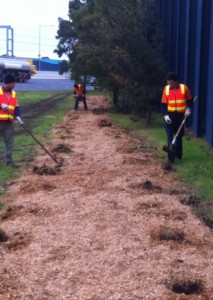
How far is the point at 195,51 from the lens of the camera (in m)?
21.3

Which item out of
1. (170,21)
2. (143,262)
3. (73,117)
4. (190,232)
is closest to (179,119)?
(190,232)

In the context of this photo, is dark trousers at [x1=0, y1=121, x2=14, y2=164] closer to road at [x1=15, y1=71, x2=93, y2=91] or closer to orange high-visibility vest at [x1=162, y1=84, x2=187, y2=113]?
orange high-visibility vest at [x1=162, y1=84, x2=187, y2=113]

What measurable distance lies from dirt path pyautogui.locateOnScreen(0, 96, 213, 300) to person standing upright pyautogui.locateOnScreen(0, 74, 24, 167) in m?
0.90

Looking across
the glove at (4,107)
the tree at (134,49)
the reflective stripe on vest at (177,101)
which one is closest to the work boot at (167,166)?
the reflective stripe on vest at (177,101)

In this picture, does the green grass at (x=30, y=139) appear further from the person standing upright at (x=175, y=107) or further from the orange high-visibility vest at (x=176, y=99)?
the orange high-visibility vest at (x=176, y=99)

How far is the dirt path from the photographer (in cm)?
668

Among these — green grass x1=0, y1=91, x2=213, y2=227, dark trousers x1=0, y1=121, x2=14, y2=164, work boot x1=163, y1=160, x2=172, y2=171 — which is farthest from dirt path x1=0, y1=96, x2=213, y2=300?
dark trousers x1=0, y1=121, x2=14, y2=164

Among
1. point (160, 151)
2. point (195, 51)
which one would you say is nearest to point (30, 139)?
point (160, 151)

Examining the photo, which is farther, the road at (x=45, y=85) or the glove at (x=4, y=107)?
the road at (x=45, y=85)

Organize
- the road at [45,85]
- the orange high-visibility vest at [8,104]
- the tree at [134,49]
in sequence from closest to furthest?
the orange high-visibility vest at [8,104] < the tree at [134,49] < the road at [45,85]

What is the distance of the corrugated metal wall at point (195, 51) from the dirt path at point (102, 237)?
17.2 ft

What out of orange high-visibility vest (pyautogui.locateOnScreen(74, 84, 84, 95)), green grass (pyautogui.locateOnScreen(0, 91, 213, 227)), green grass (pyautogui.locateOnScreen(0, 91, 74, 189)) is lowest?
green grass (pyautogui.locateOnScreen(0, 91, 74, 189))

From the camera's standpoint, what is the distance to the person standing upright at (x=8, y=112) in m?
14.0

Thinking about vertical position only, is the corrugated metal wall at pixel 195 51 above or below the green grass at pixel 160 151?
above
